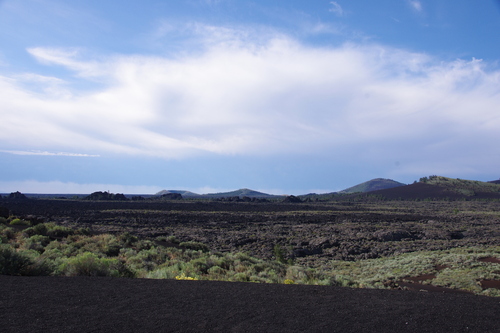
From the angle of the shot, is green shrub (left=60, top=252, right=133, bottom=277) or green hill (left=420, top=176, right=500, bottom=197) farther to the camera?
green hill (left=420, top=176, right=500, bottom=197)

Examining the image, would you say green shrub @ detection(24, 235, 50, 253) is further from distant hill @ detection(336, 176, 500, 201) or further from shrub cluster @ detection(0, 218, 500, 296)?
distant hill @ detection(336, 176, 500, 201)

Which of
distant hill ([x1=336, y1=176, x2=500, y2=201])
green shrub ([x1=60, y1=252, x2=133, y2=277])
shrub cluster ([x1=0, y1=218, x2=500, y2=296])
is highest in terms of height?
distant hill ([x1=336, y1=176, x2=500, y2=201])

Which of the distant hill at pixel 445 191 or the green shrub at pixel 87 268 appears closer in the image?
the green shrub at pixel 87 268

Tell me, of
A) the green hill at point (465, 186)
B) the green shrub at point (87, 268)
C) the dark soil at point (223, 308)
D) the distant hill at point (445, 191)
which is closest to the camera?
the dark soil at point (223, 308)

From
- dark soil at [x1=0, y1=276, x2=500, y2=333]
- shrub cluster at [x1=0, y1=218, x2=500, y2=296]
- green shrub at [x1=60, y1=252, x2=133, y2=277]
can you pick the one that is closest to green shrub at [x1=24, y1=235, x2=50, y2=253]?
shrub cluster at [x1=0, y1=218, x2=500, y2=296]

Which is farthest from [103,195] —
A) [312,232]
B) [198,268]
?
[198,268]

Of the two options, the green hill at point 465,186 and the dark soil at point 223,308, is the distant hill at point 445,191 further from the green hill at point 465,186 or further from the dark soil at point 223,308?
the dark soil at point 223,308

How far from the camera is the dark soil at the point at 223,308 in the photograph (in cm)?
515

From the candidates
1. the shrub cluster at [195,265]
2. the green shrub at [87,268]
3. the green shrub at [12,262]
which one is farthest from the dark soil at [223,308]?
the shrub cluster at [195,265]

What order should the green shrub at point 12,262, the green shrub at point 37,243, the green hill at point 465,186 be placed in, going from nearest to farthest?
1. the green shrub at point 12,262
2. the green shrub at point 37,243
3. the green hill at point 465,186

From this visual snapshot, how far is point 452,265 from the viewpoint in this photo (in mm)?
18000

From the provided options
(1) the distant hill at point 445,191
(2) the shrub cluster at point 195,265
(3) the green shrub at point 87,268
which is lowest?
(2) the shrub cluster at point 195,265

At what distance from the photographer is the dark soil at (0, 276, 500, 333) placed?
203 inches

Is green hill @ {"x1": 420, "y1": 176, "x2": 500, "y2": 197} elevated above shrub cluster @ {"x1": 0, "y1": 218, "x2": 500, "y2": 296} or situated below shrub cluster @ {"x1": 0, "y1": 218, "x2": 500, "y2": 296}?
above
